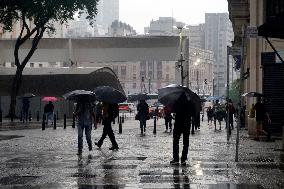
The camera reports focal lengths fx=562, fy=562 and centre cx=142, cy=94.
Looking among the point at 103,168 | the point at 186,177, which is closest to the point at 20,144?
the point at 103,168

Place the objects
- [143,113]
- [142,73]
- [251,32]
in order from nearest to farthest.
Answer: [251,32]
[143,113]
[142,73]

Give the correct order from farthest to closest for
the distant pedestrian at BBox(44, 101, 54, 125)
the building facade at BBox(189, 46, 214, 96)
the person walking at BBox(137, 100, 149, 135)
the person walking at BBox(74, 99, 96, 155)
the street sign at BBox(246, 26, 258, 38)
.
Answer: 1. the building facade at BBox(189, 46, 214, 96)
2. the distant pedestrian at BBox(44, 101, 54, 125)
3. the person walking at BBox(137, 100, 149, 135)
4. the person walking at BBox(74, 99, 96, 155)
5. the street sign at BBox(246, 26, 258, 38)

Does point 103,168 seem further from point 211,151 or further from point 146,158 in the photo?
point 211,151

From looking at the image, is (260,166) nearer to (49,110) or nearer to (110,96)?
(110,96)

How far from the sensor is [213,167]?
12086 millimetres

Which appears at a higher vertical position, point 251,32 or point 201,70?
A: point 201,70

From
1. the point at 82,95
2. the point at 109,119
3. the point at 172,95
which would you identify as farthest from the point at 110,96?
the point at 172,95

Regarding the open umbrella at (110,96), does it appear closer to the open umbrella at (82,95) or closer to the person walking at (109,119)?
the person walking at (109,119)

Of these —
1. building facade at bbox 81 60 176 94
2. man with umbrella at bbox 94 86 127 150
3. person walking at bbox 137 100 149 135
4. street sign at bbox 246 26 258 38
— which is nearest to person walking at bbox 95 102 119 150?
man with umbrella at bbox 94 86 127 150

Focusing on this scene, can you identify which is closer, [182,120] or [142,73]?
[182,120]

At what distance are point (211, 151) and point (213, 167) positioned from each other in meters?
4.13

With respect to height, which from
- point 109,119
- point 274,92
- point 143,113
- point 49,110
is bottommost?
point 49,110

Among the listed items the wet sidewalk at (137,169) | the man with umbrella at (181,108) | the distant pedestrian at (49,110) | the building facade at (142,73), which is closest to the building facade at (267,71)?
the wet sidewalk at (137,169)

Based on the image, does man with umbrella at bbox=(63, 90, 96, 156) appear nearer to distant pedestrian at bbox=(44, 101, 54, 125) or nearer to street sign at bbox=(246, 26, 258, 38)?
street sign at bbox=(246, 26, 258, 38)
